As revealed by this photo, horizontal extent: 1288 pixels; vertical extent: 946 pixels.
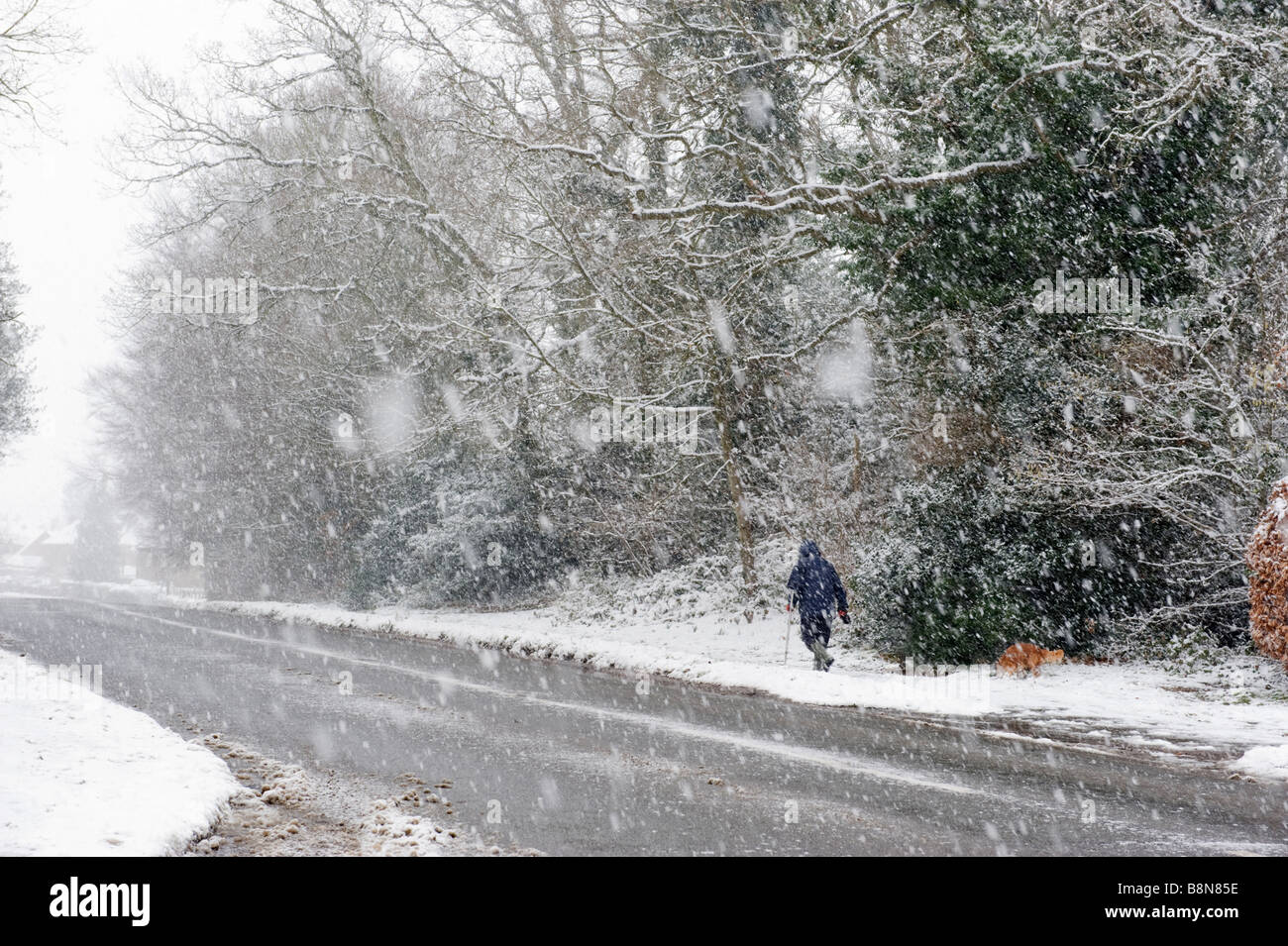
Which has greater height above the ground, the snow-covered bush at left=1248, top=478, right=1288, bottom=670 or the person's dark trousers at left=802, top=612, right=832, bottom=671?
the snow-covered bush at left=1248, top=478, right=1288, bottom=670

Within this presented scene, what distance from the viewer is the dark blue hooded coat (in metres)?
12.5

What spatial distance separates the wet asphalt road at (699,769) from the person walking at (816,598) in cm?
162

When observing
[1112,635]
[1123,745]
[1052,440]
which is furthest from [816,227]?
[1123,745]

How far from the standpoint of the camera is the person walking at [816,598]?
492 inches

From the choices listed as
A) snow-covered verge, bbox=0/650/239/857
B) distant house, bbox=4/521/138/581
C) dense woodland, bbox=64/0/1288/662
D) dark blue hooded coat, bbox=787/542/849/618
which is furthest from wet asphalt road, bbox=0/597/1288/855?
distant house, bbox=4/521/138/581

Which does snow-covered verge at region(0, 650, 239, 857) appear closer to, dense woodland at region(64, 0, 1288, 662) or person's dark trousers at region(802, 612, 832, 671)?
person's dark trousers at region(802, 612, 832, 671)

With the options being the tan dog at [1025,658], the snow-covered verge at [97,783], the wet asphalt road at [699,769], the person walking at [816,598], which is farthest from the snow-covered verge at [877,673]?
the snow-covered verge at [97,783]

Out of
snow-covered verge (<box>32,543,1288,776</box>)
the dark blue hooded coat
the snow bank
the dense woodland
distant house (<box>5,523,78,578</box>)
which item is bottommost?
distant house (<box>5,523,78,578</box>)

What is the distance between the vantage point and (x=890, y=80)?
49.1ft

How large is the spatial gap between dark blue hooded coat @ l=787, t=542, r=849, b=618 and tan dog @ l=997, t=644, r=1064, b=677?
204 cm

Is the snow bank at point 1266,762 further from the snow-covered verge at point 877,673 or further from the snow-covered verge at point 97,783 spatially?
the snow-covered verge at point 97,783

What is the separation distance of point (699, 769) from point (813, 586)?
19.1 ft
